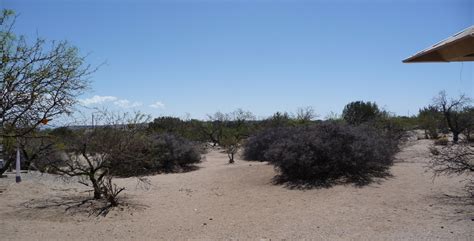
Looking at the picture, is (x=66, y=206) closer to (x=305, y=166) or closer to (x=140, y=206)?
(x=140, y=206)

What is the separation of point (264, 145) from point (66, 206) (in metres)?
13.4

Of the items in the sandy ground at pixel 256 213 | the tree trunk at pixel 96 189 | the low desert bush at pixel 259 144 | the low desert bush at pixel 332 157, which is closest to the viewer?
the sandy ground at pixel 256 213

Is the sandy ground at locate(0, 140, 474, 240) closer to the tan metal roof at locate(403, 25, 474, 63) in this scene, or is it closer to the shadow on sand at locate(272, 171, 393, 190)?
the shadow on sand at locate(272, 171, 393, 190)

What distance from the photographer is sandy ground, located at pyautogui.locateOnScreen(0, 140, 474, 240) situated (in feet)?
23.7

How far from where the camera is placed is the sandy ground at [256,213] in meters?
7.22

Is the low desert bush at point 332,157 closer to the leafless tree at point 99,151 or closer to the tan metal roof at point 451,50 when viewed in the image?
the leafless tree at point 99,151

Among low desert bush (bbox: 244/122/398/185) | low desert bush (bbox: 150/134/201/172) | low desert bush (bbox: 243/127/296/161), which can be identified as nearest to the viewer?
low desert bush (bbox: 244/122/398/185)

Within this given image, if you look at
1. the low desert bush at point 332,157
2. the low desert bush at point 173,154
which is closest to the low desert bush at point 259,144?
the low desert bush at point 173,154

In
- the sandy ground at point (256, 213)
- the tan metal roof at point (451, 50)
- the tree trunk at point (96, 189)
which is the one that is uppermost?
the tan metal roof at point (451, 50)

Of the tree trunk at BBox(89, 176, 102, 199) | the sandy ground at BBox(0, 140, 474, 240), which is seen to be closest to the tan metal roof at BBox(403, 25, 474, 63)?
the sandy ground at BBox(0, 140, 474, 240)

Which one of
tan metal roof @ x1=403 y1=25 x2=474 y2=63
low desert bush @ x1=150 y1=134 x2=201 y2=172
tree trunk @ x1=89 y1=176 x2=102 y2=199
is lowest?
tree trunk @ x1=89 y1=176 x2=102 y2=199

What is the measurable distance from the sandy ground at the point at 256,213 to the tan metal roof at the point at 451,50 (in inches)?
111

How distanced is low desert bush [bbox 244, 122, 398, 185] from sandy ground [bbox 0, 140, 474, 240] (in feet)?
2.53

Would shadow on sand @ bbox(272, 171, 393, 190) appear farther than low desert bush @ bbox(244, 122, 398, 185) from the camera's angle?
No
